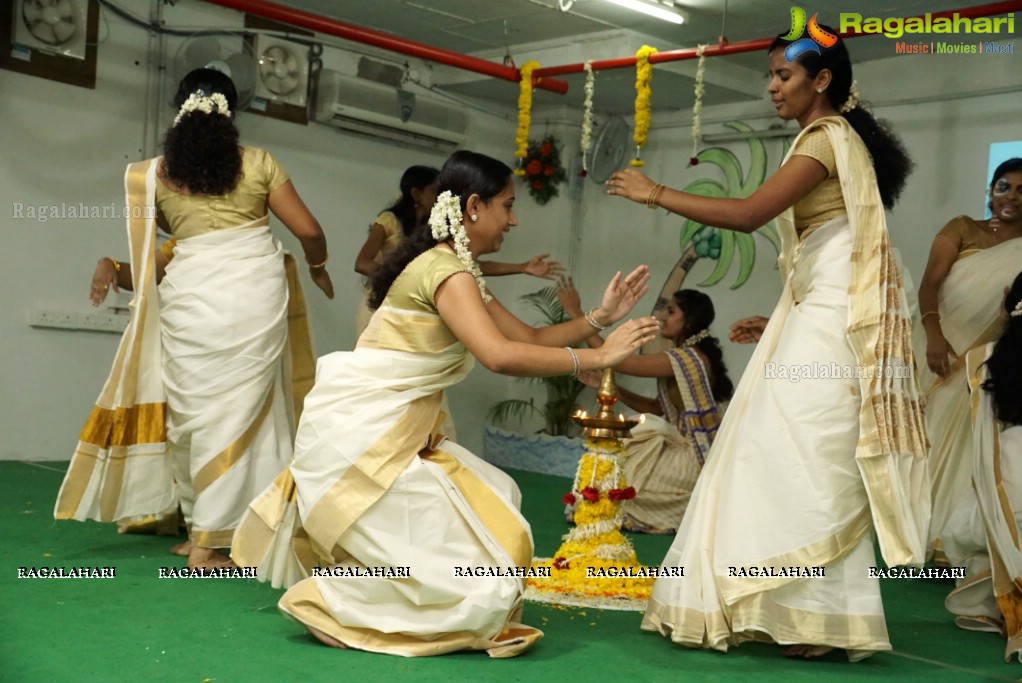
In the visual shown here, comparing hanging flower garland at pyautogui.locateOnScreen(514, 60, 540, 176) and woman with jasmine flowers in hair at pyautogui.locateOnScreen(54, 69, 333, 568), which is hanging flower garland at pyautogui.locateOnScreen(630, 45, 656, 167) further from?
woman with jasmine flowers in hair at pyautogui.locateOnScreen(54, 69, 333, 568)

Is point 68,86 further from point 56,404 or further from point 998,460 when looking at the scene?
point 998,460

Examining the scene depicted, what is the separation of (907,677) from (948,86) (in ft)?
15.9

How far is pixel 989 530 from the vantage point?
3.67m

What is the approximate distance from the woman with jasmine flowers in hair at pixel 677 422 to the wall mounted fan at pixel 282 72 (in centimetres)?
329

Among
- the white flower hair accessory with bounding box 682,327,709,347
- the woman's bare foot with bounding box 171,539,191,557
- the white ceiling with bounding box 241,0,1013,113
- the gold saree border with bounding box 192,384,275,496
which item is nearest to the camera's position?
the gold saree border with bounding box 192,384,275,496

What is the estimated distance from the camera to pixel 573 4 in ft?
22.4

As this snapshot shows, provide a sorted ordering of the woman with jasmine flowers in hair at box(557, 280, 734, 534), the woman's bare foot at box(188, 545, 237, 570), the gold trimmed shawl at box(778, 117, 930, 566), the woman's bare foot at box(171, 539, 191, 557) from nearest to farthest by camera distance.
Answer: the gold trimmed shawl at box(778, 117, 930, 566)
the woman's bare foot at box(188, 545, 237, 570)
the woman's bare foot at box(171, 539, 191, 557)
the woman with jasmine flowers in hair at box(557, 280, 734, 534)

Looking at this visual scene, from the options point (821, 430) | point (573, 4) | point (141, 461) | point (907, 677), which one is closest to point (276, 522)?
point (141, 461)

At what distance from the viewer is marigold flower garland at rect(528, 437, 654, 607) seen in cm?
385

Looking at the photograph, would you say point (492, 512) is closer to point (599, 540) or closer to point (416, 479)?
point (416, 479)

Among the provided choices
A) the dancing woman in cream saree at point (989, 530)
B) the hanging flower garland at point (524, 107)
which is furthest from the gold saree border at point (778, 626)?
the hanging flower garland at point (524, 107)

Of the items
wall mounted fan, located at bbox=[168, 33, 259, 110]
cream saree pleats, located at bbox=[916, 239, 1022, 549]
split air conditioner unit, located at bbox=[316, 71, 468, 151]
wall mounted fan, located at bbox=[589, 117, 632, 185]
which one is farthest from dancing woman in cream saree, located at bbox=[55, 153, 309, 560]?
wall mounted fan, located at bbox=[589, 117, 632, 185]

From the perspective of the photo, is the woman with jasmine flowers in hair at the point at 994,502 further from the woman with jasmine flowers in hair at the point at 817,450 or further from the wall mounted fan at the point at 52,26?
the wall mounted fan at the point at 52,26

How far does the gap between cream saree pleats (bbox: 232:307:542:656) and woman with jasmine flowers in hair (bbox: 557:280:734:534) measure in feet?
7.55
